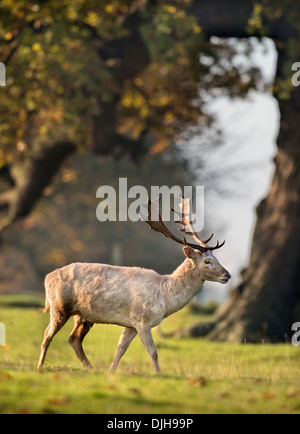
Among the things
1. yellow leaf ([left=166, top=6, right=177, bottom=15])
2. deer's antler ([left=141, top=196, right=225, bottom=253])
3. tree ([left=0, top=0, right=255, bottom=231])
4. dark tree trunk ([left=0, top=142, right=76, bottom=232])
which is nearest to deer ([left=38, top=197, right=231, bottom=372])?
deer's antler ([left=141, top=196, right=225, bottom=253])

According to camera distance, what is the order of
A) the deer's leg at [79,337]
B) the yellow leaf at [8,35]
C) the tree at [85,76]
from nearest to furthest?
the deer's leg at [79,337], the tree at [85,76], the yellow leaf at [8,35]

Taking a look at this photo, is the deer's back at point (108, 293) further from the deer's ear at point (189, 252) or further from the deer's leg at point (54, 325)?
the deer's ear at point (189, 252)

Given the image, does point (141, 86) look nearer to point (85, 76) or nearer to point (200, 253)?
point (85, 76)

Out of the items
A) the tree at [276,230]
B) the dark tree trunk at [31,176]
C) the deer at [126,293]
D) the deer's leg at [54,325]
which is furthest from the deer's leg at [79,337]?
the dark tree trunk at [31,176]

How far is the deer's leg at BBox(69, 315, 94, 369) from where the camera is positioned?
33.6 ft

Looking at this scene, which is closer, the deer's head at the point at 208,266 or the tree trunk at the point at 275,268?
the deer's head at the point at 208,266

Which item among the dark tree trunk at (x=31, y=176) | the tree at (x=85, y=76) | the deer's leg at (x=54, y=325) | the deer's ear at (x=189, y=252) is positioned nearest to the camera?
the deer's leg at (x=54, y=325)

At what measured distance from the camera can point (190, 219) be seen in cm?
1063

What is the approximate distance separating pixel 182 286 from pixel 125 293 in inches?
31.6

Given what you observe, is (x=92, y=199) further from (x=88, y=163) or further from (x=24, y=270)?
(x=24, y=270)

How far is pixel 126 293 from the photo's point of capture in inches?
384

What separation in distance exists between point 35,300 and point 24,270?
2698 cm

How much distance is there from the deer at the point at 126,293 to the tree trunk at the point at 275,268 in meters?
8.50

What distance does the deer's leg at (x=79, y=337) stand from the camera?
403 inches
